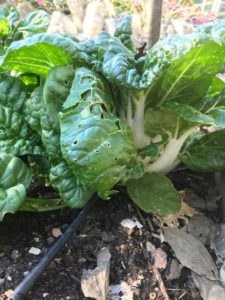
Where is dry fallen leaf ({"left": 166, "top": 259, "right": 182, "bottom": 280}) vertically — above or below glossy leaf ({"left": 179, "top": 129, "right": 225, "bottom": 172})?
below

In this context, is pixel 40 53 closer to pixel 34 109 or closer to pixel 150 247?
pixel 34 109

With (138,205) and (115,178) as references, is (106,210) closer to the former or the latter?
(138,205)

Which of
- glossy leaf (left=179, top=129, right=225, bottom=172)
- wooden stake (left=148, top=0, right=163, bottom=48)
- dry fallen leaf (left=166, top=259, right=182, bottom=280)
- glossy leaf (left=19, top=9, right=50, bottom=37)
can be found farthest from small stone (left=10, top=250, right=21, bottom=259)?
wooden stake (left=148, top=0, right=163, bottom=48)

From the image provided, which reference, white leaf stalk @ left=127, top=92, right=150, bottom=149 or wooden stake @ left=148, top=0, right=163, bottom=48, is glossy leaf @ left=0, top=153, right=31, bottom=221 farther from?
wooden stake @ left=148, top=0, right=163, bottom=48

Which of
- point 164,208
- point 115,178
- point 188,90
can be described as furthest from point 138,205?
point 188,90

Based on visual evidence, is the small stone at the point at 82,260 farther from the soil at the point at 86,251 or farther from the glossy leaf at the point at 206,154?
the glossy leaf at the point at 206,154
